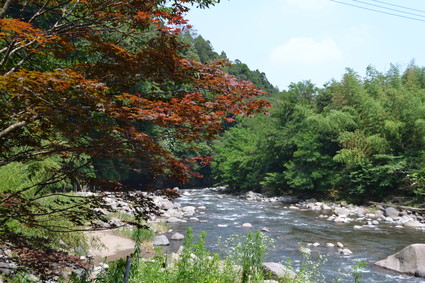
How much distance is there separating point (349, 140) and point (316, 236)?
11.0m

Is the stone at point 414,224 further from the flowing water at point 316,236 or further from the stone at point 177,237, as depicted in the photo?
the stone at point 177,237

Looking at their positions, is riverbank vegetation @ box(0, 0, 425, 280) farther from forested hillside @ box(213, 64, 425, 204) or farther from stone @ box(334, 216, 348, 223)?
stone @ box(334, 216, 348, 223)

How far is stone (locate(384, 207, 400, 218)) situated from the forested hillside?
1347 mm

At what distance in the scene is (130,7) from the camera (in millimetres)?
3131

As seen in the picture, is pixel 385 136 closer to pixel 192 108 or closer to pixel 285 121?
pixel 285 121

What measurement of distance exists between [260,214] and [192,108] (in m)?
14.1

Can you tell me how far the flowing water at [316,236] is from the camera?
7915mm

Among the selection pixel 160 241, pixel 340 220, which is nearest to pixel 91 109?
pixel 160 241

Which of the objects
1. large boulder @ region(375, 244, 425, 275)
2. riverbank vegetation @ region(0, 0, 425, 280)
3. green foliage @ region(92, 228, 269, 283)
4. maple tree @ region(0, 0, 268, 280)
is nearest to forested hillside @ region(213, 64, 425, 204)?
riverbank vegetation @ region(0, 0, 425, 280)

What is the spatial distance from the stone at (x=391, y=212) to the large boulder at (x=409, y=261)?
8.98m

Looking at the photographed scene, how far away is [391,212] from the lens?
1647 cm

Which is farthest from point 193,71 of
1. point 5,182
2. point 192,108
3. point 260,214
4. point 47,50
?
point 260,214

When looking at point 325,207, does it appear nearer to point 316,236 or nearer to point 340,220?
point 340,220

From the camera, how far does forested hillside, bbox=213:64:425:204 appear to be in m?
18.8
